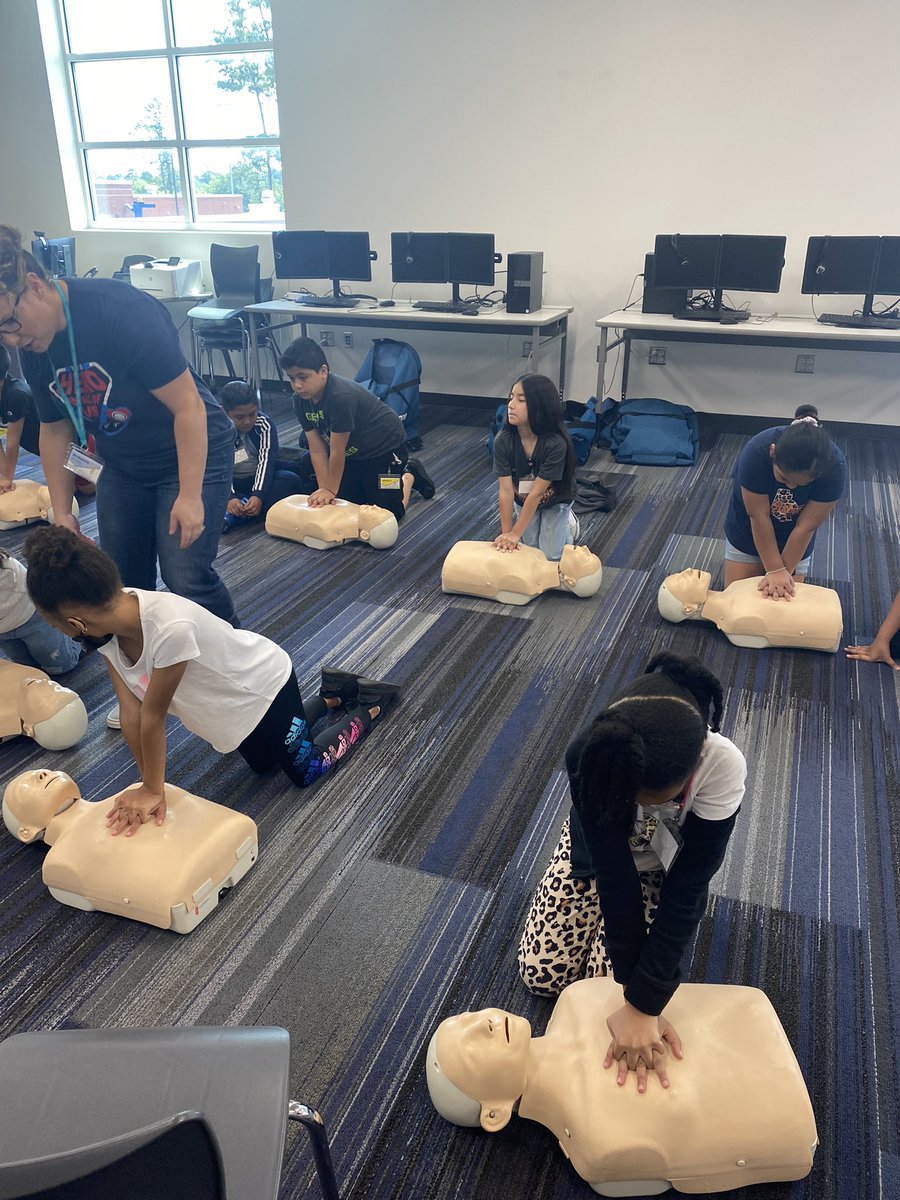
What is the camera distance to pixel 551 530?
10.3 feet

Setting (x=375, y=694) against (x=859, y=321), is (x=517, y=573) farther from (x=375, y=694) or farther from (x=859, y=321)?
(x=859, y=321)

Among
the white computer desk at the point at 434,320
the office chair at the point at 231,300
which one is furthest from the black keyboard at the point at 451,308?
the office chair at the point at 231,300

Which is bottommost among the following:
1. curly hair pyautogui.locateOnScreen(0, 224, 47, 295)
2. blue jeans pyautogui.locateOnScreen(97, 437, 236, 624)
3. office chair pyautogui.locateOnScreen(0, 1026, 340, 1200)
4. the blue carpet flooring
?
the blue carpet flooring

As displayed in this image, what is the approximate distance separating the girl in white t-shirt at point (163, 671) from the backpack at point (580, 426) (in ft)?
9.00

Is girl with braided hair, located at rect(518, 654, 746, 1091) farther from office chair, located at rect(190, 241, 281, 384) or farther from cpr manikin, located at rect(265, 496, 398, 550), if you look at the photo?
office chair, located at rect(190, 241, 281, 384)

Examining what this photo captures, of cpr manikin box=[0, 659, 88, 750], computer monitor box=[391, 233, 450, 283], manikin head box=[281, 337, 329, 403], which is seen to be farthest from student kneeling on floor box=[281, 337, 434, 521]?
computer monitor box=[391, 233, 450, 283]

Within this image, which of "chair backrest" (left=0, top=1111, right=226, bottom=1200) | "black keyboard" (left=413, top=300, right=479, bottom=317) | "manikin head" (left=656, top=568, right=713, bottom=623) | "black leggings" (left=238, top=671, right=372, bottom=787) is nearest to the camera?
"chair backrest" (left=0, top=1111, right=226, bottom=1200)

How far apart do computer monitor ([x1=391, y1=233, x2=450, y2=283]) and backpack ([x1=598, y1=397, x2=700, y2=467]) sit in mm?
1326

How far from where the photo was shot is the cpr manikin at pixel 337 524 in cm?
340

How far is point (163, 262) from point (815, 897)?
6.06 metres

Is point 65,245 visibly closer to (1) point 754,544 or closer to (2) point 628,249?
(2) point 628,249

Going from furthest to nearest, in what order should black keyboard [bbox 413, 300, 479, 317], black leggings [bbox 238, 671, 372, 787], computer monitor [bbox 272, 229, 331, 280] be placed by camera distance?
computer monitor [bbox 272, 229, 331, 280] < black keyboard [bbox 413, 300, 479, 317] < black leggings [bbox 238, 671, 372, 787]

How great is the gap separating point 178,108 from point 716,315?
167 inches

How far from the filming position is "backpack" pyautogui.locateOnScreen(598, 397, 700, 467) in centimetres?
455
